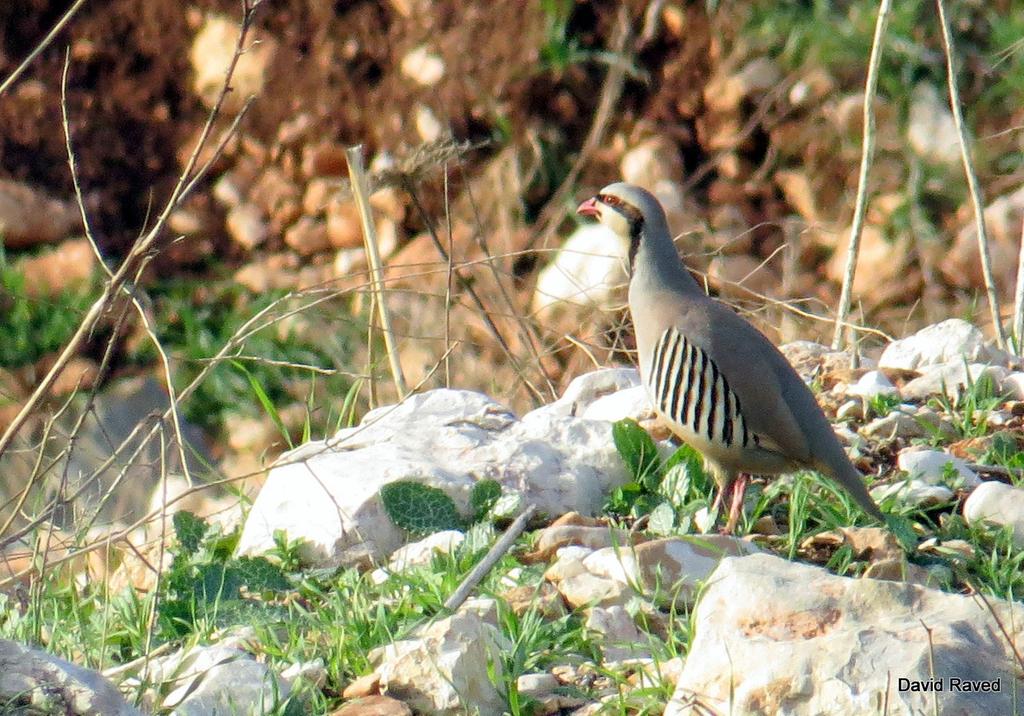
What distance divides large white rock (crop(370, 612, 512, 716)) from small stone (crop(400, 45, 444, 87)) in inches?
226

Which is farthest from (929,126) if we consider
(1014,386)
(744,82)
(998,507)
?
(998,507)

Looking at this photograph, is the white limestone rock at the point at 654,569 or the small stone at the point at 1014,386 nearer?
the white limestone rock at the point at 654,569

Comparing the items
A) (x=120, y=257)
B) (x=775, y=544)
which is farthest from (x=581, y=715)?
(x=120, y=257)

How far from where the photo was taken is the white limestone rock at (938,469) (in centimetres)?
372

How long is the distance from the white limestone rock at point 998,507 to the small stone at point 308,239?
5.28 m

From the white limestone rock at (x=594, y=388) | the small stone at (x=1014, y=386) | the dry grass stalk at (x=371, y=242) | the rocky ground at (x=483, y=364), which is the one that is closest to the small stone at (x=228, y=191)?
the rocky ground at (x=483, y=364)

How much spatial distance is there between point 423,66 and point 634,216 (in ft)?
13.7

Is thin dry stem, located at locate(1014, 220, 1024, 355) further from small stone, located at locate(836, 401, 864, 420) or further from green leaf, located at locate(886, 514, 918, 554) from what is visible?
green leaf, located at locate(886, 514, 918, 554)

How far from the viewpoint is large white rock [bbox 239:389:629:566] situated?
139 inches

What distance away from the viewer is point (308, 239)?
27.2ft

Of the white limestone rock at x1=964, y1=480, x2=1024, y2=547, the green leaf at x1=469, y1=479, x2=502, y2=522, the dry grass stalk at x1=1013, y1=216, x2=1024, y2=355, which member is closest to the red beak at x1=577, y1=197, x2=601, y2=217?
the green leaf at x1=469, y1=479, x2=502, y2=522

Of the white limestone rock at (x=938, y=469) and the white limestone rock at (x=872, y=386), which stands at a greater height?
the white limestone rock at (x=872, y=386)

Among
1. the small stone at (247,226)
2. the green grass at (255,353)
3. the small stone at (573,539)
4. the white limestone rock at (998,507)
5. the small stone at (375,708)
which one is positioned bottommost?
the green grass at (255,353)

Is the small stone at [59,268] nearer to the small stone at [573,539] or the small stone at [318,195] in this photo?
the small stone at [318,195]
